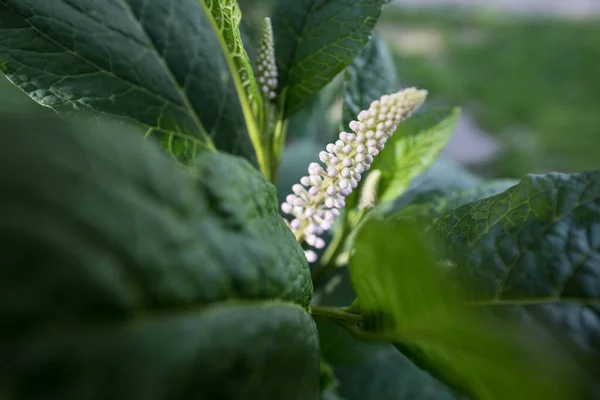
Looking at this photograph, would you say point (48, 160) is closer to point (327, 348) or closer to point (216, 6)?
point (216, 6)

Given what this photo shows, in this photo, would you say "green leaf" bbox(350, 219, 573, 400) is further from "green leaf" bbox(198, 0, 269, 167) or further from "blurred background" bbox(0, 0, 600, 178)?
"blurred background" bbox(0, 0, 600, 178)

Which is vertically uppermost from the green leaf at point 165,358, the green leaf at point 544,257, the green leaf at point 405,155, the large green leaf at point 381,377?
the green leaf at point 165,358

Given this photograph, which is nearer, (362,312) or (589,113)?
(362,312)

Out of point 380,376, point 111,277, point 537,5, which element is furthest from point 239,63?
point 537,5

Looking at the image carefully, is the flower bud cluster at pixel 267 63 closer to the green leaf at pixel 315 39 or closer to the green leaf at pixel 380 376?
the green leaf at pixel 315 39

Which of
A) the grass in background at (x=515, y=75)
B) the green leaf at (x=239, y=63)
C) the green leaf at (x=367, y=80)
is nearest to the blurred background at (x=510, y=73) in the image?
the grass in background at (x=515, y=75)

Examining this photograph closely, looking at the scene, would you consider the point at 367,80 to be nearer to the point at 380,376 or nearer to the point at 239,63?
the point at 239,63

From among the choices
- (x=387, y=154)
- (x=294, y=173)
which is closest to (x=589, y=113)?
(x=294, y=173)
